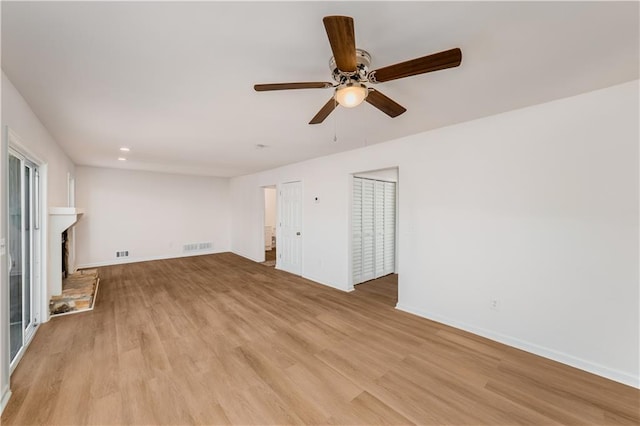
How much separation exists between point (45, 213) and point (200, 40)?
3188 mm

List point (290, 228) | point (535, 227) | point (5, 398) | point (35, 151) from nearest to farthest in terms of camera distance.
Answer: point (5, 398) → point (535, 227) → point (35, 151) → point (290, 228)

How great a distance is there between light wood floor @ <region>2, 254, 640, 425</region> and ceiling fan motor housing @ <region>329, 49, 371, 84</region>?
2254 millimetres

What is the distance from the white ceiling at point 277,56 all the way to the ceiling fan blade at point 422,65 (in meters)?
0.22

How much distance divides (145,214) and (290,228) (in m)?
4.17

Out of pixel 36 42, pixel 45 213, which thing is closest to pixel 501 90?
pixel 36 42

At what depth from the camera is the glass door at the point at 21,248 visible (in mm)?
2396

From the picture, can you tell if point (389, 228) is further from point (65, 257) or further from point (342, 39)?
point (65, 257)

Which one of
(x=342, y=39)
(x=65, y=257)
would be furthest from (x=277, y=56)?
(x=65, y=257)

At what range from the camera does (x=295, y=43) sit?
156 cm

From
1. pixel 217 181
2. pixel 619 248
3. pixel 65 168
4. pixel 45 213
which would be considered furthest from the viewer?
pixel 217 181

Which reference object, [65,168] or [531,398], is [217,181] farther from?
[531,398]

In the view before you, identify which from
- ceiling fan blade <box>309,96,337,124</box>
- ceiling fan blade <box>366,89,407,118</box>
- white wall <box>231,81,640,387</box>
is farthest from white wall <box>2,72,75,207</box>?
white wall <box>231,81,640,387</box>

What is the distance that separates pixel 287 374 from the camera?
2.22 metres

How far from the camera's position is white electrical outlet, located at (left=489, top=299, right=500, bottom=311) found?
2775mm
